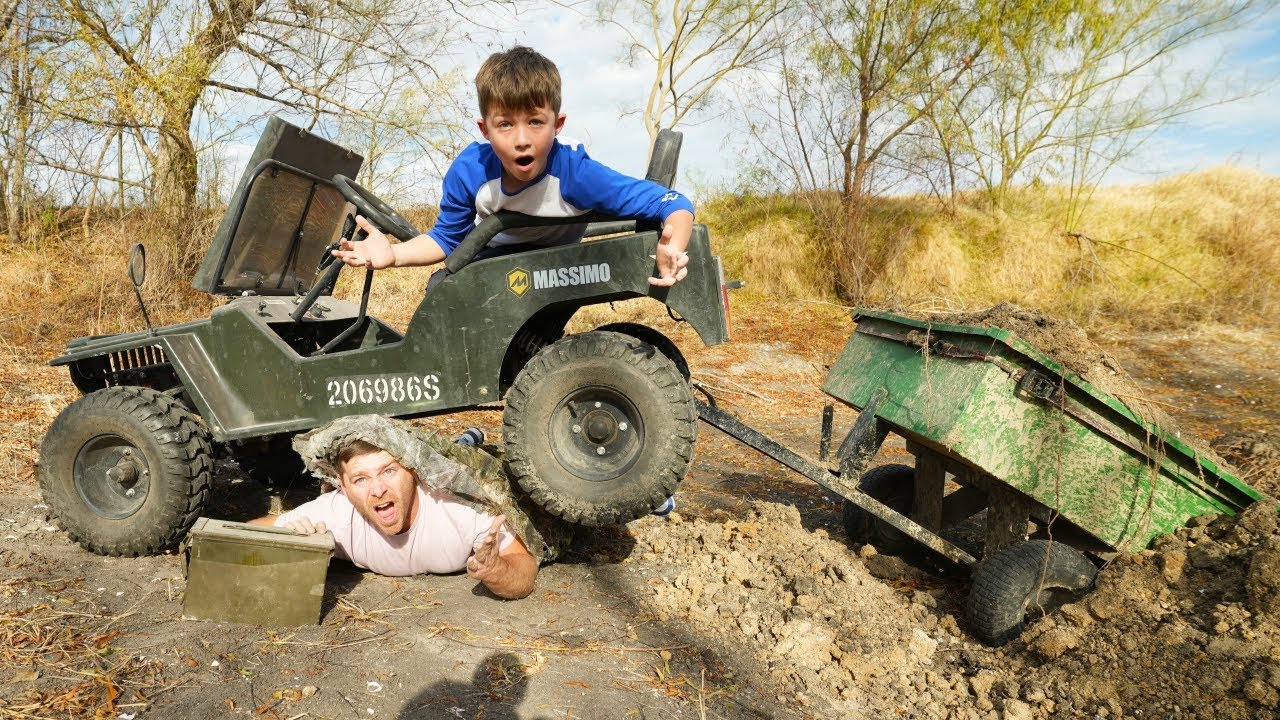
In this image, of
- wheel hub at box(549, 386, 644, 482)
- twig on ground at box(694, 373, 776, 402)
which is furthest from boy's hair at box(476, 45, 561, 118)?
twig on ground at box(694, 373, 776, 402)

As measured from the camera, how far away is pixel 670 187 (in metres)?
3.43

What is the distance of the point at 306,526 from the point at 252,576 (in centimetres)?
35

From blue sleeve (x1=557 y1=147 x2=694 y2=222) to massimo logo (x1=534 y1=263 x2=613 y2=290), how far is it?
0.79ft

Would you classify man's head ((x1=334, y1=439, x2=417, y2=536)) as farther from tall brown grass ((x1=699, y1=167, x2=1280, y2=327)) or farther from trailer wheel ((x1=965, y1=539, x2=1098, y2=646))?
tall brown grass ((x1=699, y1=167, x2=1280, y2=327))

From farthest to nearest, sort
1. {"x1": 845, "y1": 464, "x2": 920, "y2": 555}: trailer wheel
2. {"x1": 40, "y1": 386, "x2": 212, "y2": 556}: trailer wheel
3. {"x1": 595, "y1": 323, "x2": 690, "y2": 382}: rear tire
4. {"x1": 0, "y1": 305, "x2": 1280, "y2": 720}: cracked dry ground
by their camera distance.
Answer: {"x1": 845, "y1": 464, "x2": 920, "y2": 555}: trailer wheel, {"x1": 595, "y1": 323, "x2": 690, "y2": 382}: rear tire, {"x1": 40, "y1": 386, "x2": 212, "y2": 556}: trailer wheel, {"x1": 0, "y1": 305, "x2": 1280, "y2": 720}: cracked dry ground

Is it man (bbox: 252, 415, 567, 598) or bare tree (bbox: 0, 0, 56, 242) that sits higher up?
bare tree (bbox: 0, 0, 56, 242)

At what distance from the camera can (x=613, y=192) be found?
3.00m

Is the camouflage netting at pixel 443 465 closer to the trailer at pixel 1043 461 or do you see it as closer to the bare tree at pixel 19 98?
the trailer at pixel 1043 461

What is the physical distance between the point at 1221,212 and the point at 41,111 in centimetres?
1952

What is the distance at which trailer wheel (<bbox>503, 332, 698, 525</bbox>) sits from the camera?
2918 mm

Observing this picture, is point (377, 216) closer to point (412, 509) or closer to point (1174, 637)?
point (412, 509)

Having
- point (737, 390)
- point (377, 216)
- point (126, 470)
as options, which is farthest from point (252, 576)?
point (737, 390)

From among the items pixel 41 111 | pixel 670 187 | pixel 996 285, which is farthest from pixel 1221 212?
pixel 41 111

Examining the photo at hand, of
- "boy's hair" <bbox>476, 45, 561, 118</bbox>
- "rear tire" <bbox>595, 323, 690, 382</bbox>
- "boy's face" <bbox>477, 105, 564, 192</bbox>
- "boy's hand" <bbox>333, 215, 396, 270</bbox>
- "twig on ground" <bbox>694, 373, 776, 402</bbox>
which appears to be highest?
"boy's hair" <bbox>476, 45, 561, 118</bbox>
